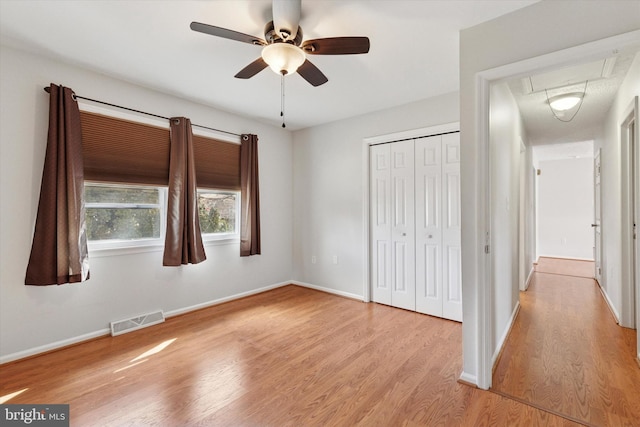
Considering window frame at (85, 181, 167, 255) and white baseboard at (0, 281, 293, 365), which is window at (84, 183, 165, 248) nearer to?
window frame at (85, 181, 167, 255)

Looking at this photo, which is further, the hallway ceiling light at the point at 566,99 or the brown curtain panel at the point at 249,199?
the brown curtain panel at the point at 249,199

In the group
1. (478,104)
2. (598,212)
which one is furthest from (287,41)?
(598,212)

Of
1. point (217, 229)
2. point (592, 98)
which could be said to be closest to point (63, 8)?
point (217, 229)

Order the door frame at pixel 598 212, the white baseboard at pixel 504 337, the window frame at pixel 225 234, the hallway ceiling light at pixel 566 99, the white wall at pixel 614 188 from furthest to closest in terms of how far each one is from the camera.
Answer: the door frame at pixel 598 212 < the window frame at pixel 225 234 < the hallway ceiling light at pixel 566 99 < the white wall at pixel 614 188 < the white baseboard at pixel 504 337

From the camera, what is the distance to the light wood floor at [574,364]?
6.05ft

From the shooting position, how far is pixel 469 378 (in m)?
Result: 2.09

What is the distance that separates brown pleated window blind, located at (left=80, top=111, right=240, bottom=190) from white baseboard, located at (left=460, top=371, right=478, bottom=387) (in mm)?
3323

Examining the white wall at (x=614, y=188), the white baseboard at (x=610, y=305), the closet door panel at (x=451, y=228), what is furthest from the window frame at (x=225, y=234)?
the white baseboard at (x=610, y=305)

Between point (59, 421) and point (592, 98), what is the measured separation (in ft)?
18.1

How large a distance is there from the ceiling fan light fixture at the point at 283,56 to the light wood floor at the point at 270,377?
2.21 m

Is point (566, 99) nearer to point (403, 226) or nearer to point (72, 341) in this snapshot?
point (403, 226)

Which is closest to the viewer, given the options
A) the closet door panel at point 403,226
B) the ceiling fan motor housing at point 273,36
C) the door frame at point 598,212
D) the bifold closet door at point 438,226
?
the ceiling fan motor housing at point 273,36

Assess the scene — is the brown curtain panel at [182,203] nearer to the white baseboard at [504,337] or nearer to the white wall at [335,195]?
the white wall at [335,195]

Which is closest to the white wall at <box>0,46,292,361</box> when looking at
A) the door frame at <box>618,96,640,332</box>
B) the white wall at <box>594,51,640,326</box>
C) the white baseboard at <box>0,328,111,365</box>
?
the white baseboard at <box>0,328,111,365</box>
